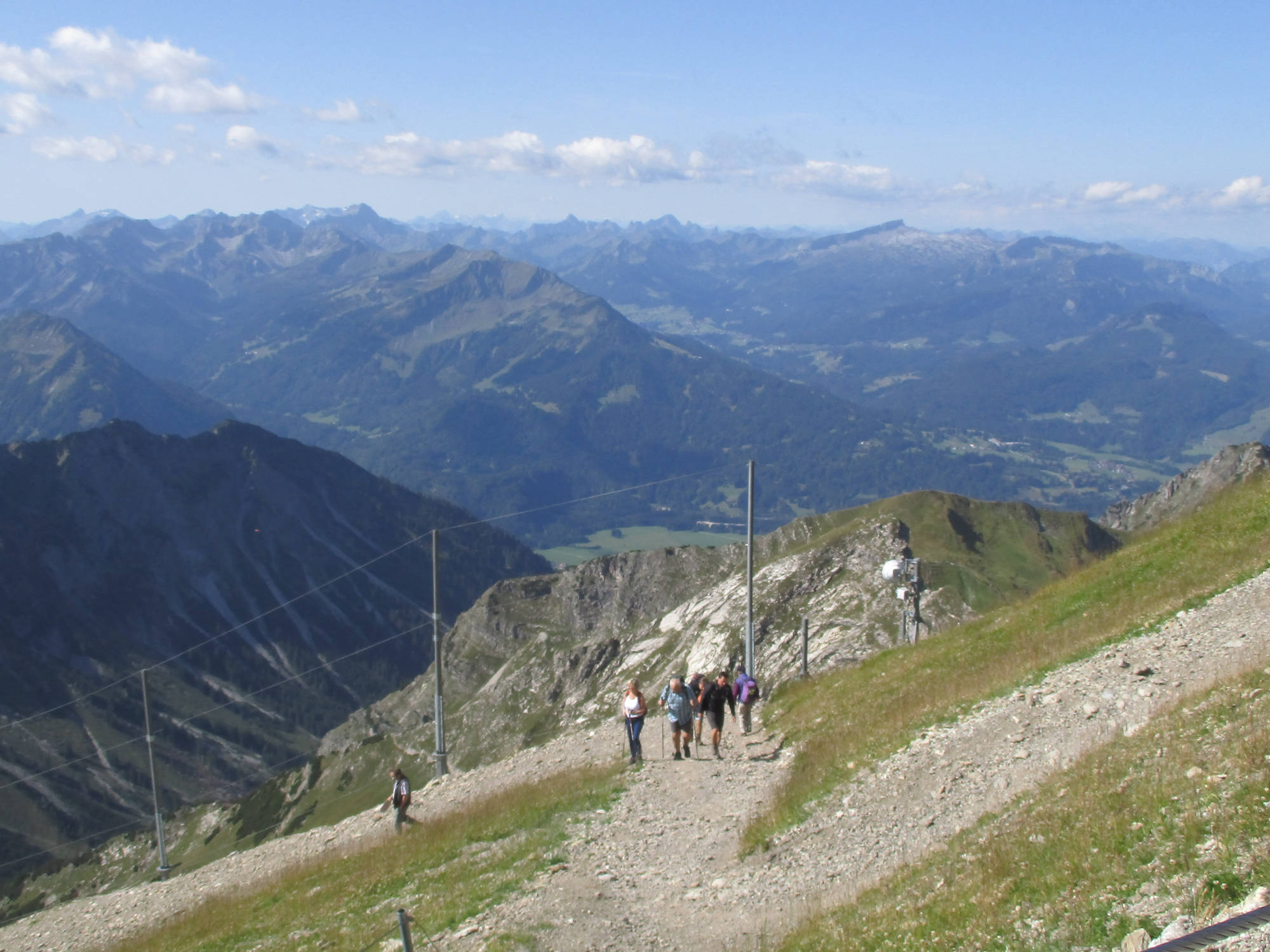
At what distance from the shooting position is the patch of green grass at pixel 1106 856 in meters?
10.6

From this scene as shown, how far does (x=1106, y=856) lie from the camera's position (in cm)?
1205

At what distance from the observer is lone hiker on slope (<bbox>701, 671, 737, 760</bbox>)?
26672mm

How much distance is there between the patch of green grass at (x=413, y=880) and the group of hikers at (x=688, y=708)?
1591mm

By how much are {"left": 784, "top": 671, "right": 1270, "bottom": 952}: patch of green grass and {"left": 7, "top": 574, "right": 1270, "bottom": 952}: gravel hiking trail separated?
1.62 meters

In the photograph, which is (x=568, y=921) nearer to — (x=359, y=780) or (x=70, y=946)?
(x=70, y=946)

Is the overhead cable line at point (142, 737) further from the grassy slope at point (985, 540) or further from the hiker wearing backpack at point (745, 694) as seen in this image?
the hiker wearing backpack at point (745, 694)

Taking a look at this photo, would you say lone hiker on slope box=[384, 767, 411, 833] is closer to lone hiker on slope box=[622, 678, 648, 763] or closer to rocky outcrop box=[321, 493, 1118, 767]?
lone hiker on slope box=[622, 678, 648, 763]

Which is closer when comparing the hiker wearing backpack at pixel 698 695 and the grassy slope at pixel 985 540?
the hiker wearing backpack at pixel 698 695

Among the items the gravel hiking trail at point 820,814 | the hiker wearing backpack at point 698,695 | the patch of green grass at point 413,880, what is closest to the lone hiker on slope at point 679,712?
the hiker wearing backpack at point 698,695

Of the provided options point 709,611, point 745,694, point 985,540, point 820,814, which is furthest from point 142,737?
point 820,814

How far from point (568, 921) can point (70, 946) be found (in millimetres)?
20859

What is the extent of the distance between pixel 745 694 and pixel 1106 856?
54.0 ft

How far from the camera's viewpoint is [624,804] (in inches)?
927

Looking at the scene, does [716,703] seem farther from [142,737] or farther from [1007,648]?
[142,737]
